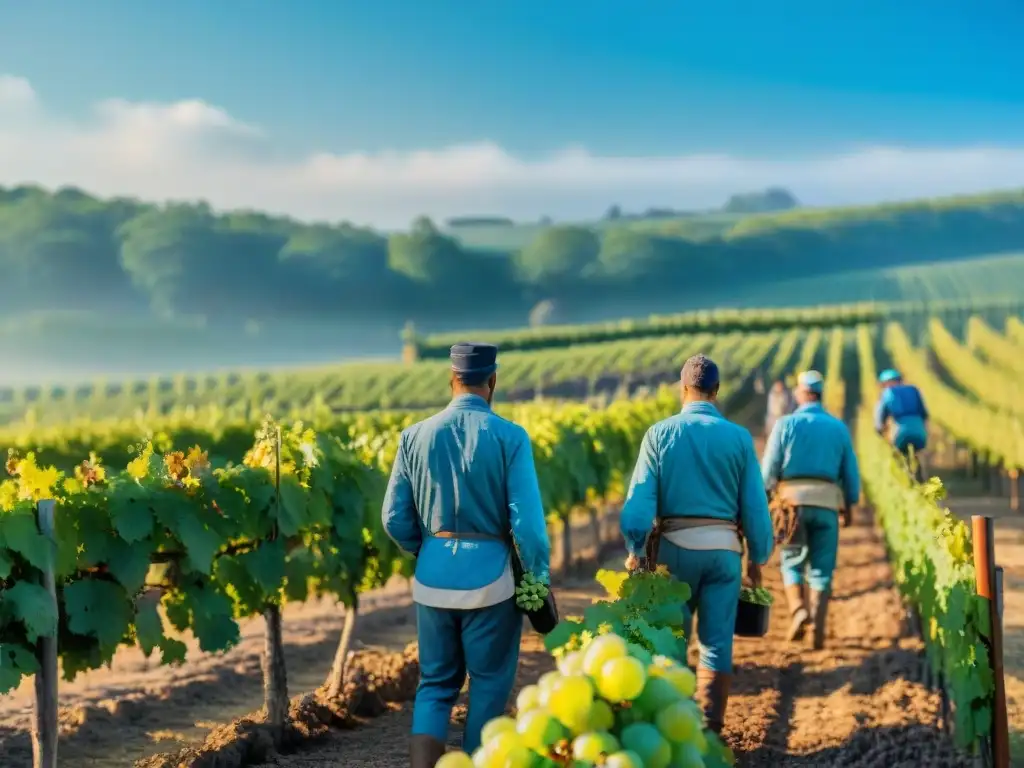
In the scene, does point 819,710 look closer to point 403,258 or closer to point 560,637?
point 560,637

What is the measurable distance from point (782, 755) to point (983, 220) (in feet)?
318

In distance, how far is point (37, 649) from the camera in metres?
4.63

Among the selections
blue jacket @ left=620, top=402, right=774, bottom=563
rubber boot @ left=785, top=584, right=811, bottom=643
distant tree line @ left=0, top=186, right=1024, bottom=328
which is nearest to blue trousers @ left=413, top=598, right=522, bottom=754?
blue jacket @ left=620, top=402, right=774, bottom=563

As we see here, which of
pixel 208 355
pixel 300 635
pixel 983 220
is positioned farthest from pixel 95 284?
pixel 300 635

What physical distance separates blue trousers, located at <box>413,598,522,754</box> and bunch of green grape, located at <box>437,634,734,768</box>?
1.80 meters

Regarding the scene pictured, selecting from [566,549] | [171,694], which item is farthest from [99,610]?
[566,549]

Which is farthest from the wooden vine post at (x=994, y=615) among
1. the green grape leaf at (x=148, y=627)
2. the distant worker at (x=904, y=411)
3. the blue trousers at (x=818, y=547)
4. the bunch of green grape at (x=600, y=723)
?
the distant worker at (x=904, y=411)

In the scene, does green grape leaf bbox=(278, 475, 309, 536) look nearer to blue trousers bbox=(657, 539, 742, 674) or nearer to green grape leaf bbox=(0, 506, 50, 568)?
green grape leaf bbox=(0, 506, 50, 568)

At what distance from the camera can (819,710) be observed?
595cm

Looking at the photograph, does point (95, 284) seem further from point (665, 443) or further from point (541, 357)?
point (665, 443)

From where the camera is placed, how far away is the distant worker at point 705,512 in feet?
15.7

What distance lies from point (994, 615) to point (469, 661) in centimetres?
196

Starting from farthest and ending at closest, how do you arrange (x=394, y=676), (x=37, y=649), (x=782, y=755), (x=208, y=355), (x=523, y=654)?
(x=208, y=355)
(x=523, y=654)
(x=394, y=676)
(x=782, y=755)
(x=37, y=649)

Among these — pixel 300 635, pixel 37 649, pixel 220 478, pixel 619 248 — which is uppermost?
pixel 619 248
